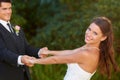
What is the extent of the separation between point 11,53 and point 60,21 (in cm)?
428

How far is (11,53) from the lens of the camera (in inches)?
188

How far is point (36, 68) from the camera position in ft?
25.5

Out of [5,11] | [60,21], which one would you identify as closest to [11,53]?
[5,11]

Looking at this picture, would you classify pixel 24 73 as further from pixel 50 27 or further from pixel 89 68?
pixel 50 27

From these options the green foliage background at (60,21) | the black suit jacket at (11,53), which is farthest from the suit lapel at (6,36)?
the green foliage background at (60,21)

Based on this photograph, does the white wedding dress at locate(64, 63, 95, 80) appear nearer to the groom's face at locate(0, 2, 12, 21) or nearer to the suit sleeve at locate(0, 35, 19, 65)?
the suit sleeve at locate(0, 35, 19, 65)

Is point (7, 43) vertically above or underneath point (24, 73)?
above

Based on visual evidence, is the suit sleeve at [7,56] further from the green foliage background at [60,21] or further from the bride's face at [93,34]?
the green foliage background at [60,21]

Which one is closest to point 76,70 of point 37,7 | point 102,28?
point 102,28

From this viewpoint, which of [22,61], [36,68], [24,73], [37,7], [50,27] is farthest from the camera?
[37,7]

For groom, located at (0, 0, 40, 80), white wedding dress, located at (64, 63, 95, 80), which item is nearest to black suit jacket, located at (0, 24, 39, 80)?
groom, located at (0, 0, 40, 80)

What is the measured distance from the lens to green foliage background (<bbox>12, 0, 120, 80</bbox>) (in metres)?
7.77

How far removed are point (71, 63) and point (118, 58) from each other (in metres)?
3.51

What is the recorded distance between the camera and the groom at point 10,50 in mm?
4766
